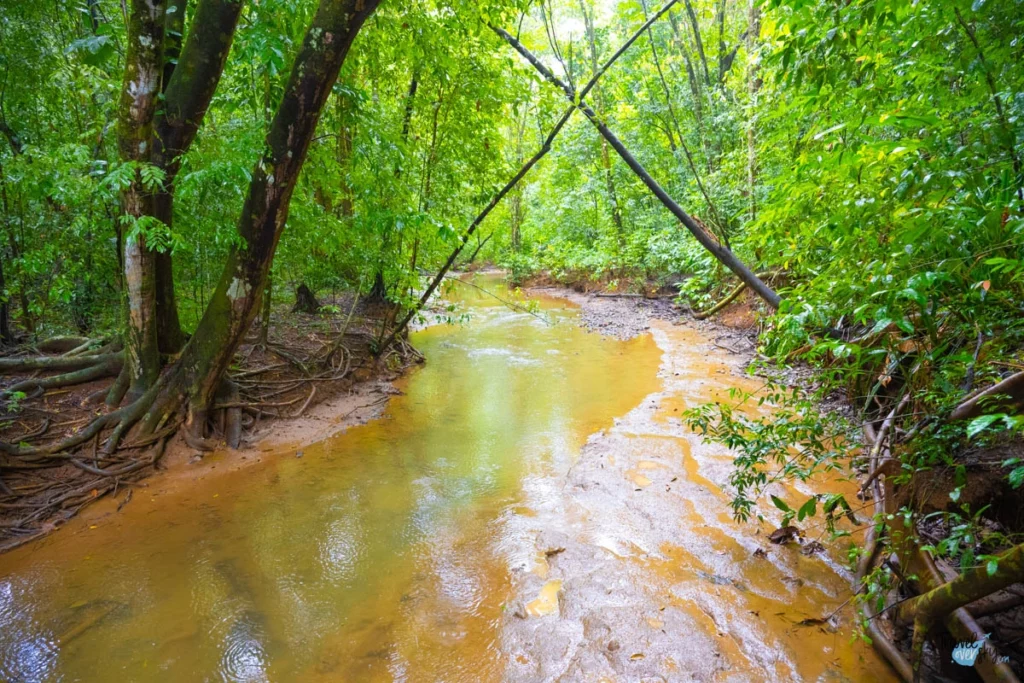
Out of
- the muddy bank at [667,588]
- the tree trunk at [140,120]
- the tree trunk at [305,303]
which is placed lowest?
the muddy bank at [667,588]

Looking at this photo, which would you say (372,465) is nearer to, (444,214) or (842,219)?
(444,214)

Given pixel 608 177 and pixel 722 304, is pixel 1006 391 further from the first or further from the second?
pixel 608 177

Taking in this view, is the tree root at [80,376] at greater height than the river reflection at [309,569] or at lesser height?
greater

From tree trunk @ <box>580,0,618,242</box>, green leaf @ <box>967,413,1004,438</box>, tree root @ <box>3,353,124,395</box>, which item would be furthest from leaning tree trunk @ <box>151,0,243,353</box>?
tree trunk @ <box>580,0,618,242</box>

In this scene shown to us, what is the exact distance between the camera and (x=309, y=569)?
11.8 feet

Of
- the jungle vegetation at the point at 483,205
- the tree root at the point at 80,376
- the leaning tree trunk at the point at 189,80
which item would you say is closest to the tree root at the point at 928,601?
the jungle vegetation at the point at 483,205

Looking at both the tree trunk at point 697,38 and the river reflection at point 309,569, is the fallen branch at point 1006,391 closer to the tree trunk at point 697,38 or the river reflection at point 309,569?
the river reflection at point 309,569

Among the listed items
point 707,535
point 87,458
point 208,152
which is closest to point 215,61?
point 208,152

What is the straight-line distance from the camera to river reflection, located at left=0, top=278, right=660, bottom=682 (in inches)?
110

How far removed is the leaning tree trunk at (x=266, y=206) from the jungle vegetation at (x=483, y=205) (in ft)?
0.08

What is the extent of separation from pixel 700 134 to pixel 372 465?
1234cm

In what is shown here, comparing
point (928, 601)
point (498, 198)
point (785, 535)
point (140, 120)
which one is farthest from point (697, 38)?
point (928, 601)

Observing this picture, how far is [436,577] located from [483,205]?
18.7 feet

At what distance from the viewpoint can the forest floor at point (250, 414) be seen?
438 centimetres
